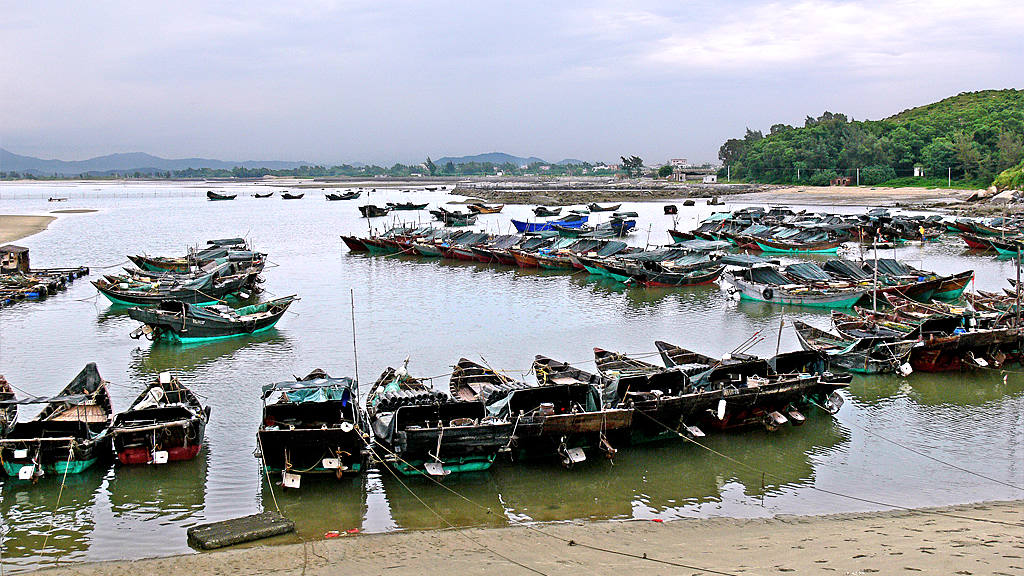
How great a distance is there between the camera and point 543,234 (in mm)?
46375

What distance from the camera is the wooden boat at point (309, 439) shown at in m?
11.8

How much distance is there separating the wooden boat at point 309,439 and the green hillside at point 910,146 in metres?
87.9

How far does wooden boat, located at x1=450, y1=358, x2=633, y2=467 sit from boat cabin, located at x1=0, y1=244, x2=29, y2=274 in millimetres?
27629

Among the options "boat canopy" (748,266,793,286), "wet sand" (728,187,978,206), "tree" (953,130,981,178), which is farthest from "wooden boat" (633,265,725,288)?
"tree" (953,130,981,178)

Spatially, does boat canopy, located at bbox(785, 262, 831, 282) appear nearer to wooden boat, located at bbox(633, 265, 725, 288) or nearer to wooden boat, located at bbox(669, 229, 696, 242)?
wooden boat, located at bbox(633, 265, 725, 288)

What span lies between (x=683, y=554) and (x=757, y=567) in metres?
0.96

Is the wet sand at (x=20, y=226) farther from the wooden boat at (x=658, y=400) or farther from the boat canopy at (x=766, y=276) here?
the wooden boat at (x=658, y=400)

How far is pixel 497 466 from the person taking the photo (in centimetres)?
1285

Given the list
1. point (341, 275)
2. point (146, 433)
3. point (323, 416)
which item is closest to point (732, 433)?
point (323, 416)

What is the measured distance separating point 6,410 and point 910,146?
103143mm

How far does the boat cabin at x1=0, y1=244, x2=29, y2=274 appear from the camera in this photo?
1307 inches

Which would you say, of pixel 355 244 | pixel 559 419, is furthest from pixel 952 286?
pixel 355 244

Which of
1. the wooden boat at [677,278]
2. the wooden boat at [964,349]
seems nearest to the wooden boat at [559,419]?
the wooden boat at [964,349]

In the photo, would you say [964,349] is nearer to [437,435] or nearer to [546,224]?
[437,435]
